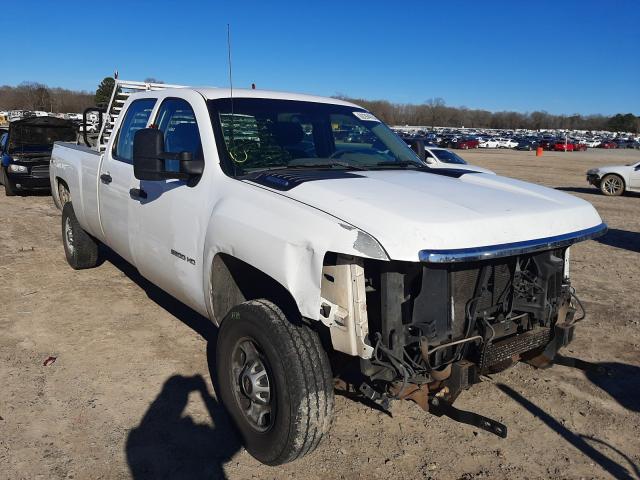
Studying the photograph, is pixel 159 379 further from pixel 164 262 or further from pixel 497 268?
pixel 497 268

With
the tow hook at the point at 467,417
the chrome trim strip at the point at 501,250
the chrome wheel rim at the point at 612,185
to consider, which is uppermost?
the chrome trim strip at the point at 501,250

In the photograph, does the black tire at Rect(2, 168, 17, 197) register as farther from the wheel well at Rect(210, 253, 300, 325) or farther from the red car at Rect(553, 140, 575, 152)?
the red car at Rect(553, 140, 575, 152)

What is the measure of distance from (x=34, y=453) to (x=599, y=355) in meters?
4.23

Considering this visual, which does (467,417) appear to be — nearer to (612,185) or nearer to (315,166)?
(315,166)

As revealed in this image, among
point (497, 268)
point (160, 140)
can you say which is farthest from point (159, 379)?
Answer: point (497, 268)

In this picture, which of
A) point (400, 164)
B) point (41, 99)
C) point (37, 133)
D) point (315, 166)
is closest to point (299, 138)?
point (315, 166)

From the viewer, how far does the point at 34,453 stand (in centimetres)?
319

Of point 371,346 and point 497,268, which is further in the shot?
point 497,268

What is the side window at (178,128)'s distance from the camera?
382 cm

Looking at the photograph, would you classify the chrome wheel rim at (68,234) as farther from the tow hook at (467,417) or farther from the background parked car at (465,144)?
the background parked car at (465,144)

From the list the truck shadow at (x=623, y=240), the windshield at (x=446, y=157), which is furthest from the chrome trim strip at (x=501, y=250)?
the windshield at (x=446, y=157)

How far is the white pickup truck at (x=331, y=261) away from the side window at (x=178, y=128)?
0.06ft

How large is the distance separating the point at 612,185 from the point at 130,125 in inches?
650

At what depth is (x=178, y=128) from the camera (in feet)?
13.4
